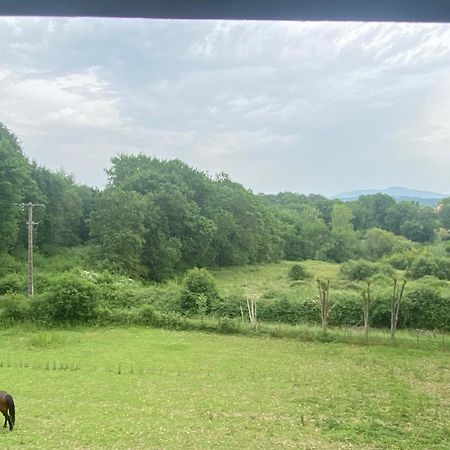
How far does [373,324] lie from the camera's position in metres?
20.2

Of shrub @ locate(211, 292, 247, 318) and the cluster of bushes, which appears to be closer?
the cluster of bushes

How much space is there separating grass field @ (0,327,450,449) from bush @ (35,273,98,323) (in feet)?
4.90

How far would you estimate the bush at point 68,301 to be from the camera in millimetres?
19578

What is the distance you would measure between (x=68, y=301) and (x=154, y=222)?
1486 centimetres

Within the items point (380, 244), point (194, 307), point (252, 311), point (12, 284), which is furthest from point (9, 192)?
point (380, 244)

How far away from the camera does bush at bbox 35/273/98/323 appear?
64.2 feet

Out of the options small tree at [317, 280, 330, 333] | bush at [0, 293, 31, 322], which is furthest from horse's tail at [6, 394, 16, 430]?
bush at [0, 293, 31, 322]

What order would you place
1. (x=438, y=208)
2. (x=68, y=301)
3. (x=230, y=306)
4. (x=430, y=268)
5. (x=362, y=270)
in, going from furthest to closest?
(x=438, y=208)
(x=362, y=270)
(x=430, y=268)
(x=230, y=306)
(x=68, y=301)

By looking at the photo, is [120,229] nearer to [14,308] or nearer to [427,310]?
[14,308]

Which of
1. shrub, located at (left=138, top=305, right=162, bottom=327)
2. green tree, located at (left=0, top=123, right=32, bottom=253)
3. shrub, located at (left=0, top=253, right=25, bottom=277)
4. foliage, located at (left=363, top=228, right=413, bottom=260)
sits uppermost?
green tree, located at (left=0, top=123, right=32, bottom=253)

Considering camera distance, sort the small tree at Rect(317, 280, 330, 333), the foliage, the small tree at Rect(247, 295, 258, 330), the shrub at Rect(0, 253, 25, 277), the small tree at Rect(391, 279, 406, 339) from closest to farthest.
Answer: the small tree at Rect(391, 279, 406, 339) → the small tree at Rect(317, 280, 330, 333) → the small tree at Rect(247, 295, 258, 330) → the shrub at Rect(0, 253, 25, 277) → the foliage

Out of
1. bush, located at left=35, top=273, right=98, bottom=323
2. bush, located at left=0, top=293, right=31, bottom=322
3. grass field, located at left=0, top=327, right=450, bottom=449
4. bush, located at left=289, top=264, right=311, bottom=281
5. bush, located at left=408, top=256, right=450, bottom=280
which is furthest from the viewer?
bush, located at left=289, top=264, right=311, bottom=281

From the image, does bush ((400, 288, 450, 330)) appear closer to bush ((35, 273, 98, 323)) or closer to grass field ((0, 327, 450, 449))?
grass field ((0, 327, 450, 449))

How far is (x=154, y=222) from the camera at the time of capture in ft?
111
